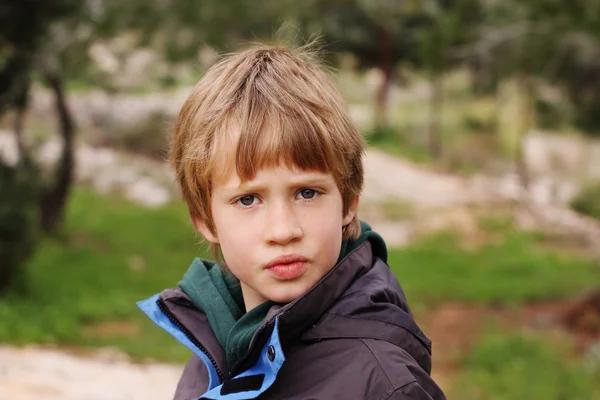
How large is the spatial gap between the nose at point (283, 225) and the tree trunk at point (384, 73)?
16.6 metres

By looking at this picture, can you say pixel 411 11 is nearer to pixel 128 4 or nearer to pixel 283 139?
pixel 128 4

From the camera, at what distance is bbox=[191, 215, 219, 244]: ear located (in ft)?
5.57

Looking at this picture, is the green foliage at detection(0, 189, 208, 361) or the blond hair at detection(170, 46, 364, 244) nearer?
the blond hair at detection(170, 46, 364, 244)

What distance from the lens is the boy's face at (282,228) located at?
1437 millimetres

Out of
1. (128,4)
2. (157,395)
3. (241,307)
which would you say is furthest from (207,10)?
(241,307)

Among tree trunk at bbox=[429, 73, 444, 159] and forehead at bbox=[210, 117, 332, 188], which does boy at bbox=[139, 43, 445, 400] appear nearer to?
forehead at bbox=[210, 117, 332, 188]

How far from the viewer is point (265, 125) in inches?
57.6

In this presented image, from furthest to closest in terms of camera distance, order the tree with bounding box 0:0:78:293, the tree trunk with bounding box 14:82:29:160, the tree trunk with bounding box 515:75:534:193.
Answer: the tree trunk with bounding box 515:75:534:193 → the tree trunk with bounding box 14:82:29:160 → the tree with bounding box 0:0:78:293

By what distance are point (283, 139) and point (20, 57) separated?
21.2 ft

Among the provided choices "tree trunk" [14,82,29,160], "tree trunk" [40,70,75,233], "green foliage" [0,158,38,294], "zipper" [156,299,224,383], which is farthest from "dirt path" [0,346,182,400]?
"tree trunk" [40,70,75,233]

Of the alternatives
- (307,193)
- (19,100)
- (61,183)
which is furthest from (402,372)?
(61,183)

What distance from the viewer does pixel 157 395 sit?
4656 millimetres

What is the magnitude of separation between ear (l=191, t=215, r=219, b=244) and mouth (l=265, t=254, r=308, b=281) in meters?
0.26

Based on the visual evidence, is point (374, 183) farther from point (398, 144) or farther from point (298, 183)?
point (298, 183)
